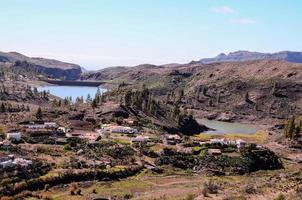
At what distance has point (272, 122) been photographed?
17712 cm

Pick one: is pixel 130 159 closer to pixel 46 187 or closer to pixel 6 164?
pixel 46 187

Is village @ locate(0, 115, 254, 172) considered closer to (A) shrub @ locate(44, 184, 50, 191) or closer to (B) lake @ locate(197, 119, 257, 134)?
(A) shrub @ locate(44, 184, 50, 191)

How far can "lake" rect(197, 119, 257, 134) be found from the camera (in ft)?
514

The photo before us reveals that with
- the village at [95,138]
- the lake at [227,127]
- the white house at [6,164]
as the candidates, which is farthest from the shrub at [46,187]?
the lake at [227,127]

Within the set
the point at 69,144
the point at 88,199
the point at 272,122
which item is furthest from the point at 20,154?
the point at 272,122

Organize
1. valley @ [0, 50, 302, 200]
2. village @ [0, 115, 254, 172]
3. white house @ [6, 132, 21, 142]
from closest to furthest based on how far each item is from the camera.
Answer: valley @ [0, 50, 302, 200], white house @ [6, 132, 21, 142], village @ [0, 115, 254, 172]

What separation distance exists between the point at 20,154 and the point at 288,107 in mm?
135530

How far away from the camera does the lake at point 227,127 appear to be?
514 ft

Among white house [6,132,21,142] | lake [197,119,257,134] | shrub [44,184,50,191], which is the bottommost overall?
lake [197,119,257,134]

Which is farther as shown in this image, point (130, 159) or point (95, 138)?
point (95, 138)

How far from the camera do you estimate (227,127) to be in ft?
550

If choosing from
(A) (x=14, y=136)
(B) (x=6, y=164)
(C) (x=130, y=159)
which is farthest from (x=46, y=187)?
(A) (x=14, y=136)

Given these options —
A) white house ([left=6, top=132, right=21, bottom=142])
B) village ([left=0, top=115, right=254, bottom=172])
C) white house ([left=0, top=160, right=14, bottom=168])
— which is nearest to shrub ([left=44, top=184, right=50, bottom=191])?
white house ([left=0, top=160, right=14, bottom=168])

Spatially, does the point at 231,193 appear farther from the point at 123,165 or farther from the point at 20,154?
the point at 20,154
